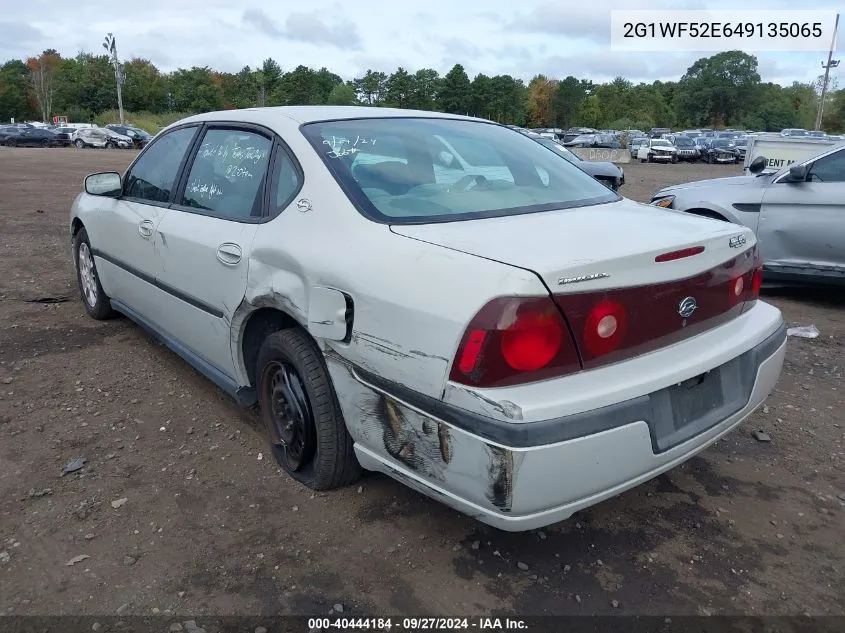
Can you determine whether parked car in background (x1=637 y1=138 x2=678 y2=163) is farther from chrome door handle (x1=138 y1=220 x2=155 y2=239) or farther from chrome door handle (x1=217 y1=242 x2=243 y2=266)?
chrome door handle (x1=217 y1=242 x2=243 y2=266)

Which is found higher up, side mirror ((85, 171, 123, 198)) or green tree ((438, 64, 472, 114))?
green tree ((438, 64, 472, 114))

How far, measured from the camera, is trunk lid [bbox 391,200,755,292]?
6.64 feet

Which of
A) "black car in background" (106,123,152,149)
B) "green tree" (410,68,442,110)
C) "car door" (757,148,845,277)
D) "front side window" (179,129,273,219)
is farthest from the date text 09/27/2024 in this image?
"green tree" (410,68,442,110)

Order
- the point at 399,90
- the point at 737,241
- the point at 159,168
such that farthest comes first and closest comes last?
the point at 399,90, the point at 159,168, the point at 737,241

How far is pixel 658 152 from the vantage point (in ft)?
114

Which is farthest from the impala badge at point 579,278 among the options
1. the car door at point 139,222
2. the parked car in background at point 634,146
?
the parked car in background at point 634,146

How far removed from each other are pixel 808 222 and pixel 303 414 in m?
4.81

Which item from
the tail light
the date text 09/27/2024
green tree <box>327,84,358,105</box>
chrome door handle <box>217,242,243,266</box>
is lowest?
the date text 09/27/2024

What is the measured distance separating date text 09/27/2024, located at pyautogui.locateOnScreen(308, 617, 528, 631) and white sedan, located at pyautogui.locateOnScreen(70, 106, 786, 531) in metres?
0.38

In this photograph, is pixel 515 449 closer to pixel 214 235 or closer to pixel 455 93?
pixel 214 235

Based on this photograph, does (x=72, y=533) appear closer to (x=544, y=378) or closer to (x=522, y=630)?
(x=522, y=630)

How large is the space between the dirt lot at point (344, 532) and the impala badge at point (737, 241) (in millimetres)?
1076

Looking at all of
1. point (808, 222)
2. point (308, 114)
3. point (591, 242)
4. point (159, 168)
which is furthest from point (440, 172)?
point (808, 222)

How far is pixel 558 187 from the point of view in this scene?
3021 millimetres
